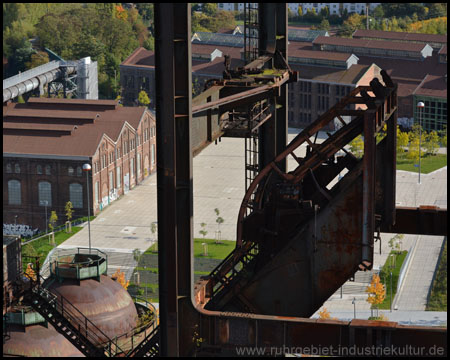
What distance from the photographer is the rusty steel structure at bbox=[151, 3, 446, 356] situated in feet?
60.1

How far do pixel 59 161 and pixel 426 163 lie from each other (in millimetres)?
32870

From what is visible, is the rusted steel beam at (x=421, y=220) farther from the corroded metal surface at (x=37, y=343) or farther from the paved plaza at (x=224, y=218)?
the paved plaza at (x=224, y=218)

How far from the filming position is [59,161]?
72.8m

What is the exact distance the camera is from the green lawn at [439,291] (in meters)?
55.2

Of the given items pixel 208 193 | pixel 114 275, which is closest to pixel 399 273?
pixel 114 275

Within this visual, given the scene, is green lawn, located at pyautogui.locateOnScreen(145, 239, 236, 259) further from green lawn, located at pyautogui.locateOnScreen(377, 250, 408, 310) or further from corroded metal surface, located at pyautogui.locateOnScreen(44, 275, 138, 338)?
corroded metal surface, located at pyautogui.locateOnScreen(44, 275, 138, 338)

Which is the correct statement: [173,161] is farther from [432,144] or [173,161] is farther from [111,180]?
[432,144]

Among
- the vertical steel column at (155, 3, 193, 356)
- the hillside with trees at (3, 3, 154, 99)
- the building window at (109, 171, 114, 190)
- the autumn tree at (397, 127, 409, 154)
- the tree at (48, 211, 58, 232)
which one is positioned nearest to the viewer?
the vertical steel column at (155, 3, 193, 356)

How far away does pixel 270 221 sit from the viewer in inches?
837

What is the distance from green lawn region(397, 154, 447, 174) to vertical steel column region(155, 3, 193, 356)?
69154mm

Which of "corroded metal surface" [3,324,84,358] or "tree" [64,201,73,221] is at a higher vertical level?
"corroded metal surface" [3,324,84,358]

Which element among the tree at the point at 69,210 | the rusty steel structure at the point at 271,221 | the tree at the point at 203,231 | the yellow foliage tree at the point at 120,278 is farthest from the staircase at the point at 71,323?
the tree at the point at 69,210

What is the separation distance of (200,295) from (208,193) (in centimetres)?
5974

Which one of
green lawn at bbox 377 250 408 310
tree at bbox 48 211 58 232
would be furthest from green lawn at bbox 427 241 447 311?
tree at bbox 48 211 58 232
